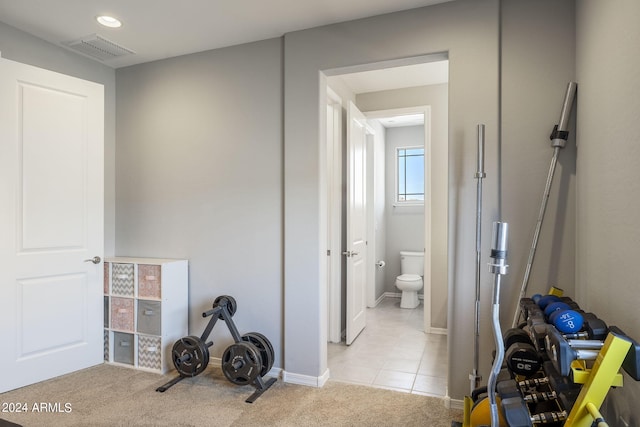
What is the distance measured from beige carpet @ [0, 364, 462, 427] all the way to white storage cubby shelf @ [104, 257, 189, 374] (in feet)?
0.78

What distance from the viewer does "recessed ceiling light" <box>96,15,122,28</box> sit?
2.67 meters

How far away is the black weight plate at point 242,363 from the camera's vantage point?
2664 mm

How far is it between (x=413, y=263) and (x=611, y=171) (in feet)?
13.3

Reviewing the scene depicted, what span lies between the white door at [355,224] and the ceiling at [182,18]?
1243 mm

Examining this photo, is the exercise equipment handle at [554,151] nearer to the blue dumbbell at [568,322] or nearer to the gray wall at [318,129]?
the gray wall at [318,129]

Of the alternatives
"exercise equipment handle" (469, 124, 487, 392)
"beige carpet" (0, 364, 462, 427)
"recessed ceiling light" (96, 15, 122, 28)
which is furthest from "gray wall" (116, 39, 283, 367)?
"exercise equipment handle" (469, 124, 487, 392)

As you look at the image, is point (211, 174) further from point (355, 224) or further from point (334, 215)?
point (355, 224)

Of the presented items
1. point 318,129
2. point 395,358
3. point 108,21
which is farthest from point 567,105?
point 108,21

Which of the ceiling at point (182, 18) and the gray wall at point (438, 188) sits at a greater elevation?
the ceiling at point (182, 18)

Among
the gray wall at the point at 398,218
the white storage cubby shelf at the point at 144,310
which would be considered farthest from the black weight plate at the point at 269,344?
the gray wall at the point at 398,218

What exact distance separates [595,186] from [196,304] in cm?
295

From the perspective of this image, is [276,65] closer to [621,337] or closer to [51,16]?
[51,16]

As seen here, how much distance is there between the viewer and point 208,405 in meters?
2.51

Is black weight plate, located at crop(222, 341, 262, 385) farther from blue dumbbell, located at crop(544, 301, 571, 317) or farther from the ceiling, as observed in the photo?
the ceiling
